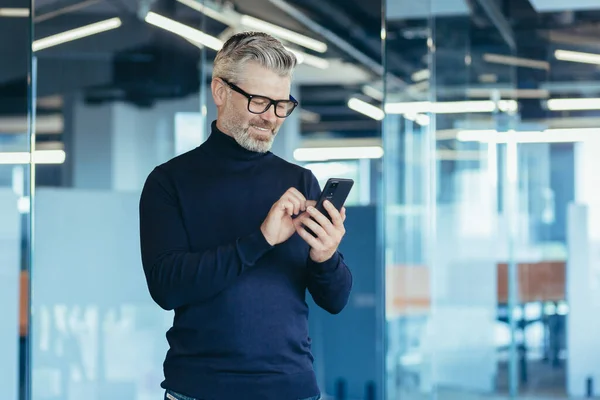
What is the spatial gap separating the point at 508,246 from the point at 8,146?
306 centimetres

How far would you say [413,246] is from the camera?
6.04m

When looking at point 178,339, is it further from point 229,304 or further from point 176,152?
point 176,152

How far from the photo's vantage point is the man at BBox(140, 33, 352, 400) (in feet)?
5.74

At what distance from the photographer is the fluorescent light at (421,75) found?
18.6ft

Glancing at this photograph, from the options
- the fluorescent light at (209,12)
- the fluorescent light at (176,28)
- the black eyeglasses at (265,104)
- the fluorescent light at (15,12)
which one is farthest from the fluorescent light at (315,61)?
the black eyeglasses at (265,104)

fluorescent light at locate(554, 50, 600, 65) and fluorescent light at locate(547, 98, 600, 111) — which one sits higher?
fluorescent light at locate(554, 50, 600, 65)

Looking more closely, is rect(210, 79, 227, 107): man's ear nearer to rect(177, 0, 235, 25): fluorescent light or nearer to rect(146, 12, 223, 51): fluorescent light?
rect(146, 12, 223, 51): fluorescent light

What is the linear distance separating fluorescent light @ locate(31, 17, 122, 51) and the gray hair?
2.69 meters

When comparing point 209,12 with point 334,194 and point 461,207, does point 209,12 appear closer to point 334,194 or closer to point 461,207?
point 461,207

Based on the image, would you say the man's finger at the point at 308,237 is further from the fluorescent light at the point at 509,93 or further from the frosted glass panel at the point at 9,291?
the fluorescent light at the point at 509,93

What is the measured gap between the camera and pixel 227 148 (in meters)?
1.97

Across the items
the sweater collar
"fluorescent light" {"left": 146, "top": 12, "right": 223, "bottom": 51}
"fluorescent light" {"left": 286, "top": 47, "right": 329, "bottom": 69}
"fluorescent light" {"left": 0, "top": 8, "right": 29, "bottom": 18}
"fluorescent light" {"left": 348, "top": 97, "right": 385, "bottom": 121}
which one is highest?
"fluorescent light" {"left": 286, "top": 47, "right": 329, "bottom": 69}

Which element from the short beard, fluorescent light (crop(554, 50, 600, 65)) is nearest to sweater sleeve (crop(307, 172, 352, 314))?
the short beard

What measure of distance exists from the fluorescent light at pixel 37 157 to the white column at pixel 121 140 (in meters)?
0.06
